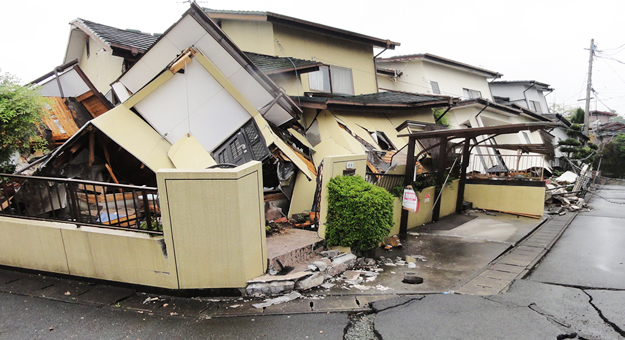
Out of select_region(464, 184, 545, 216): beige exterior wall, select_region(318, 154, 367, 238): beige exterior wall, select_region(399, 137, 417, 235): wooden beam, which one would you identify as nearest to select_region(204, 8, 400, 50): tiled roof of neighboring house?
select_region(399, 137, 417, 235): wooden beam

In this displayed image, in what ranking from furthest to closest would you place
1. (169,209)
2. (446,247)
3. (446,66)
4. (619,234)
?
1. (446,66)
2. (619,234)
3. (446,247)
4. (169,209)

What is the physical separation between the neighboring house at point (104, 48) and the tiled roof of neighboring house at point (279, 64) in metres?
3.75

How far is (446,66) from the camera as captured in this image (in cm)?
2030

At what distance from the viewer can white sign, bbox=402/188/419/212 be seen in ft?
28.1

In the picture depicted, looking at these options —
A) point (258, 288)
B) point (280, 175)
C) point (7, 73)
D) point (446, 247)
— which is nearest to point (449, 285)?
point (446, 247)

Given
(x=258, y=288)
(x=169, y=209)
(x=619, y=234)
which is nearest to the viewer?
(x=169, y=209)

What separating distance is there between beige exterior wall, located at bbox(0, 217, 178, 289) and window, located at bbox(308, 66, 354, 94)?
10.0 m

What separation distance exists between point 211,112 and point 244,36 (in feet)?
19.4

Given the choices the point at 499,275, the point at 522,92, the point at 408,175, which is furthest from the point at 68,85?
the point at 522,92

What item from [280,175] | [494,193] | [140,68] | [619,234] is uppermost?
[140,68]

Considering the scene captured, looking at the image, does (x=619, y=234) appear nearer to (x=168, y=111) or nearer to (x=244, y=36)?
(x=168, y=111)

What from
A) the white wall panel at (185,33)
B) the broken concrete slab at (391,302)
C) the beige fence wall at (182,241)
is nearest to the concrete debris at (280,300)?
the beige fence wall at (182,241)

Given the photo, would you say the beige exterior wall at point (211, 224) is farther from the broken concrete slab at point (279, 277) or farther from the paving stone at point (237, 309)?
the paving stone at point (237, 309)

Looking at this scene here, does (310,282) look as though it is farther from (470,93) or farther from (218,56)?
(470,93)
